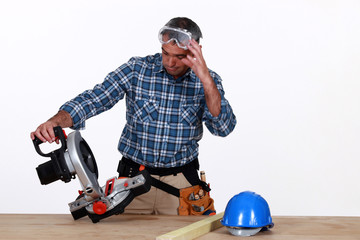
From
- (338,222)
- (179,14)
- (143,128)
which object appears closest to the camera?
(338,222)

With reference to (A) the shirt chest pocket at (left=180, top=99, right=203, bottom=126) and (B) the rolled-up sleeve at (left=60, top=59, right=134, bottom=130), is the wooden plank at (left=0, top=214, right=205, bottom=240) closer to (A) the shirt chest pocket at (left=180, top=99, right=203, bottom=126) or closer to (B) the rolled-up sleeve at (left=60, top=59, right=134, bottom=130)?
(B) the rolled-up sleeve at (left=60, top=59, right=134, bottom=130)

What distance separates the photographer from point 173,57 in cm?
292

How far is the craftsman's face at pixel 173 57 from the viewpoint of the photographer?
2892 mm

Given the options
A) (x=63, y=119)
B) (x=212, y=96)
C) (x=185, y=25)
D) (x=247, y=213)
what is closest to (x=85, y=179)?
(x=63, y=119)

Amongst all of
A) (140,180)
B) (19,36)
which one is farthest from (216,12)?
(140,180)

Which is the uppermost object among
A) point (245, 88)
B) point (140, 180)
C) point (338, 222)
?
point (245, 88)

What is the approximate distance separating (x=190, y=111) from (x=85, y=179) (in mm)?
917

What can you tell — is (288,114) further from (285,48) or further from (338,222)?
(338,222)

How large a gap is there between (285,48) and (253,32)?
345 millimetres

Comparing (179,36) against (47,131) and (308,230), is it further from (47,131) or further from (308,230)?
(308,230)

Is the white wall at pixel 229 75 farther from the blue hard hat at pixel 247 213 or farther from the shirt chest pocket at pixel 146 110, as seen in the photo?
the blue hard hat at pixel 247 213

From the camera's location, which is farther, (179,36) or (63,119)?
(179,36)

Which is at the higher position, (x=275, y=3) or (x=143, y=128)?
(x=275, y=3)

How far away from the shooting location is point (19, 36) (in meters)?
5.30
